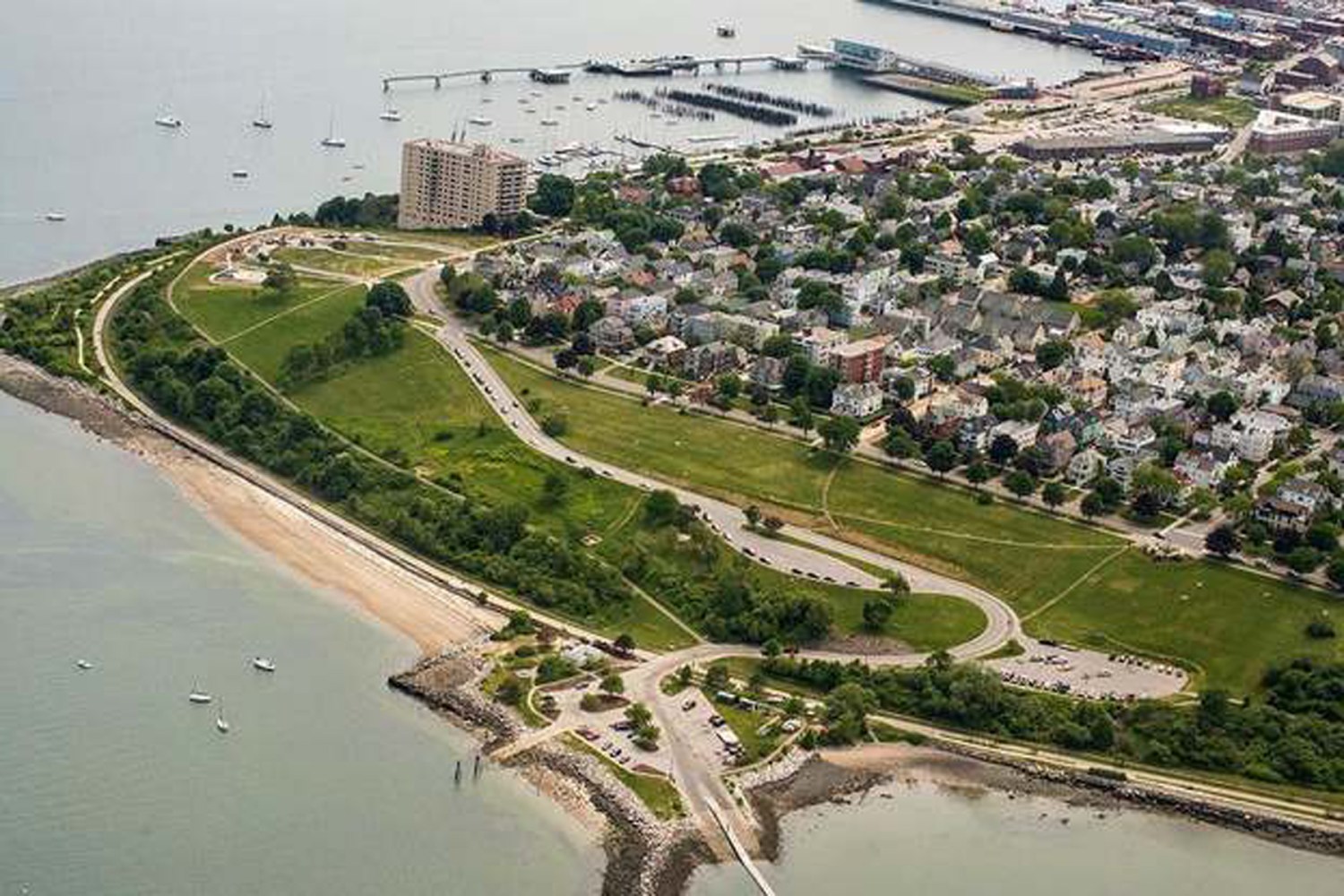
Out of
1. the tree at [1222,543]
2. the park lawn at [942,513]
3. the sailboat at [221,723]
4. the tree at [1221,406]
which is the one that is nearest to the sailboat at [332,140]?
the park lawn at [942,513]

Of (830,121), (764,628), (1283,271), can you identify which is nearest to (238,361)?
(764,628)

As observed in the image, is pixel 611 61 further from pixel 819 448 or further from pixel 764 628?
pixel 764 628

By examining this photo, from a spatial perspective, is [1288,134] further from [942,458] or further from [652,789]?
[652,789]

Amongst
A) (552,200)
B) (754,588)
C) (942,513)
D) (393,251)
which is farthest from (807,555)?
(552,200)

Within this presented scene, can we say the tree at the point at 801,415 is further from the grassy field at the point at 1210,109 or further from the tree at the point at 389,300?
the grassy field at the point at 1210,109

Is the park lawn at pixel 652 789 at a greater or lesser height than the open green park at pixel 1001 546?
lesser

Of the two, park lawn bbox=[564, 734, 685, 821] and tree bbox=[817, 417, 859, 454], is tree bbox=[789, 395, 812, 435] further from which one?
park lawn bbox=[564, 734, 685, 821]
